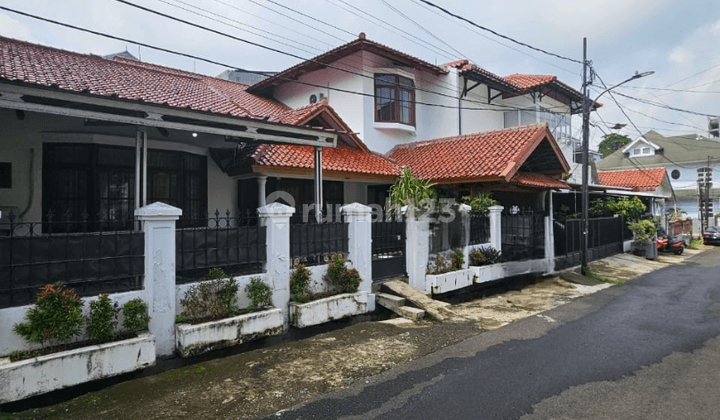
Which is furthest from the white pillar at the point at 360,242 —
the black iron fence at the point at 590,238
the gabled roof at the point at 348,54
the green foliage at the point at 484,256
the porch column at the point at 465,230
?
the black iron fence at the point at 590,238

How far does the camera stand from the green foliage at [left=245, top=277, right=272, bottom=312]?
6.28 meters

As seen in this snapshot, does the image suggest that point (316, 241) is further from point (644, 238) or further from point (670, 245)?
point (670, 245)

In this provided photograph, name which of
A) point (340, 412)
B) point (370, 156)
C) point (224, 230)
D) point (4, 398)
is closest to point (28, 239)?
point (4, 398)

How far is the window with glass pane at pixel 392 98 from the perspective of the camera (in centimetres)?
1442

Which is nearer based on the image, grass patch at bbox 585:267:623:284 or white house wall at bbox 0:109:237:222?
white house wall at bbox 0:109:237:222

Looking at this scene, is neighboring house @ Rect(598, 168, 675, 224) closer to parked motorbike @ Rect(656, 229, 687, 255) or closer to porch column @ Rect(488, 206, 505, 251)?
parked motorbike @ Rect(656, 229, 687, 255)

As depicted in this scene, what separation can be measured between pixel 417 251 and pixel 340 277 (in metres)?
2.13

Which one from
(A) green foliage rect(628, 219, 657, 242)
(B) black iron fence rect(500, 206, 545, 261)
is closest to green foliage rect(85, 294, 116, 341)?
(B) black iron fence rect(500, 206, 545, 261)

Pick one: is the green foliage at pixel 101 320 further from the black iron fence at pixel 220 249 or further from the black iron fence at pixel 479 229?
the black iron fence at pixel 479 229

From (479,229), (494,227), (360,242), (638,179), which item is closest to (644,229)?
(638,179)

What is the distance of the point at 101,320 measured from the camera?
4820mm

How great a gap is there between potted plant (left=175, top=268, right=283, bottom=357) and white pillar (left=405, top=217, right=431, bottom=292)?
3.51 meters

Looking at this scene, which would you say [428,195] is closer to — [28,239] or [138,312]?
[138,312]

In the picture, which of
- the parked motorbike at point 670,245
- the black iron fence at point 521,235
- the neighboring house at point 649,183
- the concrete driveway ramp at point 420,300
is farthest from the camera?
the neighboring house at point 649,183
